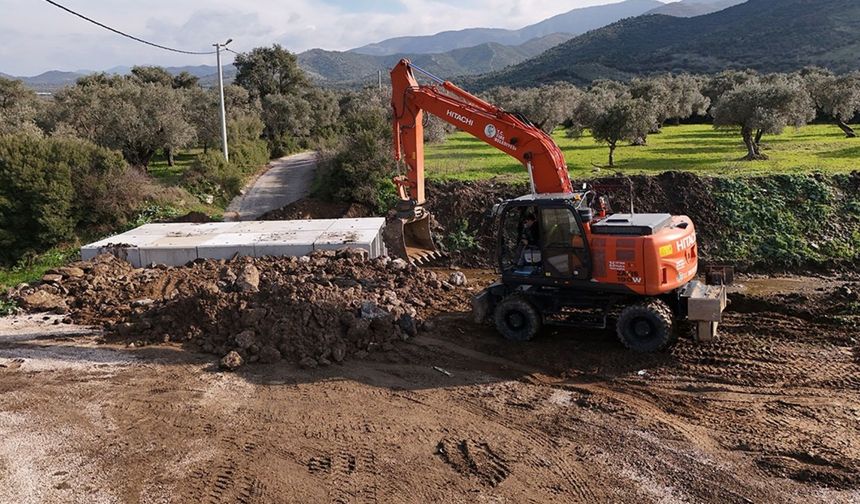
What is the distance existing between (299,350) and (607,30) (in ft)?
420

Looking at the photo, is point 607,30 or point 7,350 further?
point 607,30

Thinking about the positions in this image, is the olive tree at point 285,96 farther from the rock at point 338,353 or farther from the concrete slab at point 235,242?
the rock at point 338,353

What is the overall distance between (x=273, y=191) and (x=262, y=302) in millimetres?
14946

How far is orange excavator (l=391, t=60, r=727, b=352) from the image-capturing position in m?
8.76

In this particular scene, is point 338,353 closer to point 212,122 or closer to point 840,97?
point 212,122

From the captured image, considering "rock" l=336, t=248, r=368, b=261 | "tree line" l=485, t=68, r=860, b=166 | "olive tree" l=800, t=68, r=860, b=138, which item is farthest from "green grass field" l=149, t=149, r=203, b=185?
"olive tree" l=800, t=68, r=860, b=138

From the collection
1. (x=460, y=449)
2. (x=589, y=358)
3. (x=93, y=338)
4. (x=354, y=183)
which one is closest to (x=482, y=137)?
(x=589, y=358)

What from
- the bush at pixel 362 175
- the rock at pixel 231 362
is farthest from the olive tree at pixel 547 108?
the rock at pixel 231 362

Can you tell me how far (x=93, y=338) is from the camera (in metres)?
10.9

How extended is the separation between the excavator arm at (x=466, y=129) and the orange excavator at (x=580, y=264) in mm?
25

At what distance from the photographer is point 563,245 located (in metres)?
9.23

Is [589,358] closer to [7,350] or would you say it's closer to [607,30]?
[7,350]

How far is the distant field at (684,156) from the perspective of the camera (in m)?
21.4

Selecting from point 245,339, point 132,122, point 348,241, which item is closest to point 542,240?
point 245,339
